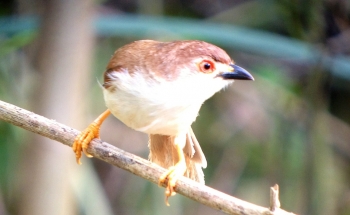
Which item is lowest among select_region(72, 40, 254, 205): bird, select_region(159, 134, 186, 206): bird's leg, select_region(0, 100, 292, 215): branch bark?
select_region(0, 100, 292, 215): branch bark

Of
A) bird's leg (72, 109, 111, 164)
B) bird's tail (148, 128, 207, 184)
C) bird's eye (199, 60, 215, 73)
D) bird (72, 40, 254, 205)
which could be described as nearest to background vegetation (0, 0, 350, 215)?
bird's leg (72, 109, 111, 164)

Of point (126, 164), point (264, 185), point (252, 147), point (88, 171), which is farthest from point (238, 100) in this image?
point (126, 164)

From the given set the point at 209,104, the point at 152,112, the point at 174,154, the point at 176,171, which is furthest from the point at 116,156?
the point at 209,104

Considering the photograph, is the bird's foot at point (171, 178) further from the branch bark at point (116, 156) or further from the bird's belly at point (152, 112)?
the bird's belly at point (152, 112)

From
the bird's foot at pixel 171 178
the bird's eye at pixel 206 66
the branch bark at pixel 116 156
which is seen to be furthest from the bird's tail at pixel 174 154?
the bird's eye at pixel 206 66

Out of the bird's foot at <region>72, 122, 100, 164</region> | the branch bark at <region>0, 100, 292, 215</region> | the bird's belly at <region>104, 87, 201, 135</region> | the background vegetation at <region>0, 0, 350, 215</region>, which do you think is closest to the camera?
the branch bark at <region>0, 100, 292, 215</region>

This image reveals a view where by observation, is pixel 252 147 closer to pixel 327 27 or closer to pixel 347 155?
pixel 347 155

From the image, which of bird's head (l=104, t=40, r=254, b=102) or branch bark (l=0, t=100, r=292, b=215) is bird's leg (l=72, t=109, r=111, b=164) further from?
bird's head (l=104, t=40, r=254, b=102)
